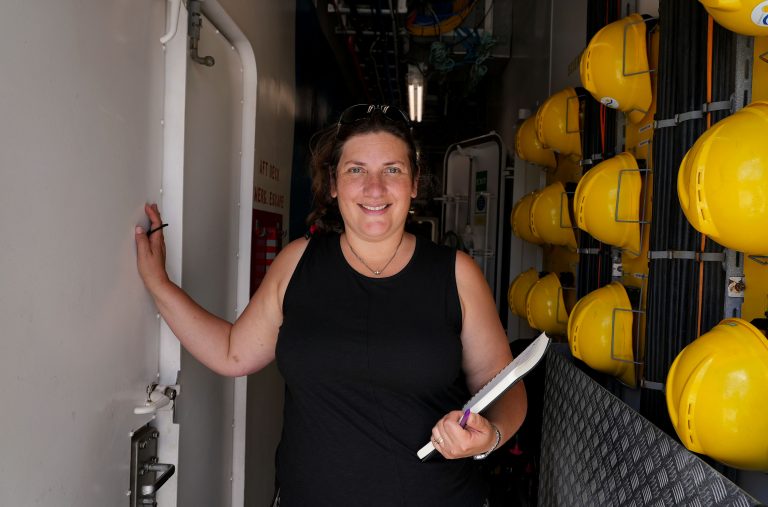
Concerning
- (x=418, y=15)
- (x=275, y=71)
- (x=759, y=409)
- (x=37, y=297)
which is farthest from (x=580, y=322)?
(x=418, y=15)

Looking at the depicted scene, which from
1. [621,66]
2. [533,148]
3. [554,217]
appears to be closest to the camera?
[621,66]

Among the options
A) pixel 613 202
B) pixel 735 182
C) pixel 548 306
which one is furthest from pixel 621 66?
pixel 548 306

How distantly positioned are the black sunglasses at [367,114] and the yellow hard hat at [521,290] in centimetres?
274

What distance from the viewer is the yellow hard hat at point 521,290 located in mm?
4480

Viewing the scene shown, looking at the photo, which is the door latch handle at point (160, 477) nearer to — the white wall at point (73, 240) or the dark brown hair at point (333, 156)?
the white wall at point (73, 240)

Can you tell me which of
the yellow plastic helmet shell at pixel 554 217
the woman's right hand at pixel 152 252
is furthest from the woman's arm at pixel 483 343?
the yellow plastic helmet shell at pixel 554 217

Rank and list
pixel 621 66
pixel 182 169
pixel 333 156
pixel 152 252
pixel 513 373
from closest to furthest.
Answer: pixel 513 373
pixel 152 252
pixel 182 169
pixel 333 156
pixel 621 66

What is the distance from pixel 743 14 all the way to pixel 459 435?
1221 mm

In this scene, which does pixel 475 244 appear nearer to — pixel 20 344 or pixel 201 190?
pixel 201 190

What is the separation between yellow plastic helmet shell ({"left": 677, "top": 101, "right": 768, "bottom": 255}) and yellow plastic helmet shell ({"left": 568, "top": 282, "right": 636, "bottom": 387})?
3.58 ft

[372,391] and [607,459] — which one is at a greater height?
[372,391]

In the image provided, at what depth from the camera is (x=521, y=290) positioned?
4.55 m

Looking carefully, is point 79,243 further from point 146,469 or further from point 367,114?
point 367,114

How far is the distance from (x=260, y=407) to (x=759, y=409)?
223cm
